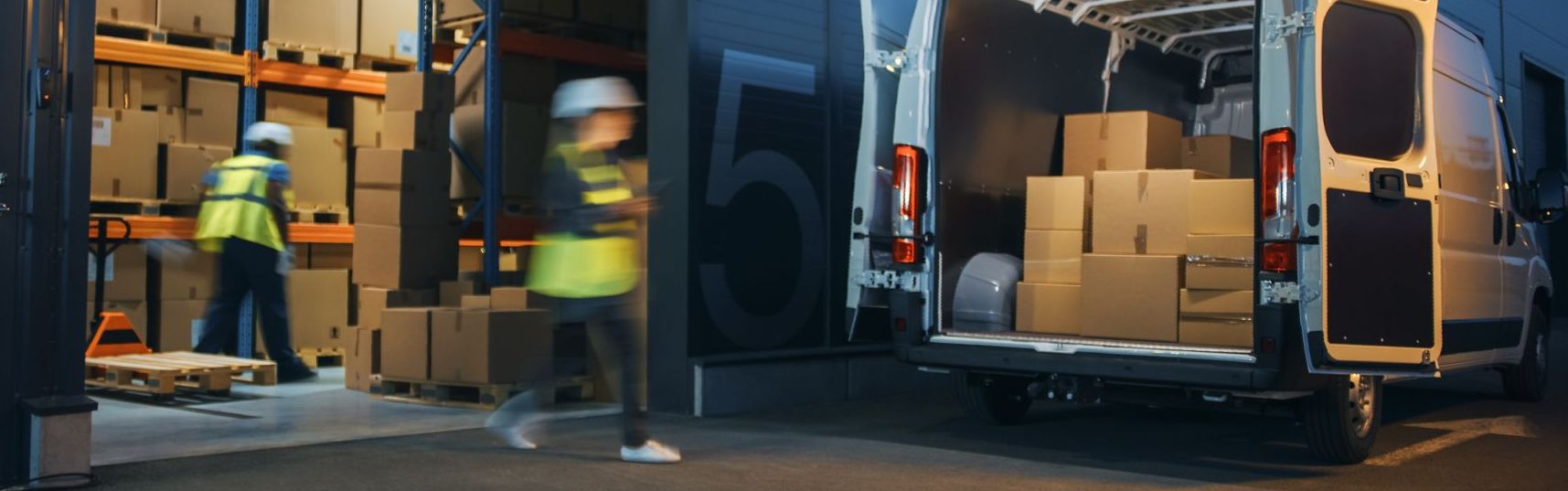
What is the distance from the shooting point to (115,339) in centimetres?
960

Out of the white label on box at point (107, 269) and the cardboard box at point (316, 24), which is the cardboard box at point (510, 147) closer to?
the cardboard box at point (316, 24)

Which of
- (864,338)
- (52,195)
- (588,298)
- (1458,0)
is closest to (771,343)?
(864,338)

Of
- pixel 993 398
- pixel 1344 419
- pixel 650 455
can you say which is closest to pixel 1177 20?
pixel 993 398

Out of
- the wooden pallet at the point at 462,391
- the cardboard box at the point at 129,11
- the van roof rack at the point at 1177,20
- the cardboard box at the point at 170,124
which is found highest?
the cardboard box at the point at 129,11

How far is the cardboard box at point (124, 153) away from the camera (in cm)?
1064

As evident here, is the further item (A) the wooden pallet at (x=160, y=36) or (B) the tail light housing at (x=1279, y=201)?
(A) the wooden pallet at (x=160, y=36)

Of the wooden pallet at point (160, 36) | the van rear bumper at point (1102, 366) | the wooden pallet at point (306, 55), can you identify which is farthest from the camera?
the wooden pallet at point (306, 55)

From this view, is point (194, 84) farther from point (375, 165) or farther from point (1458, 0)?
point (1458, 0)

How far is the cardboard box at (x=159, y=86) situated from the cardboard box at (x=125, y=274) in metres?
1.17

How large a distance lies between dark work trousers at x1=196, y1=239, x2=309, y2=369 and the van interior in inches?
209

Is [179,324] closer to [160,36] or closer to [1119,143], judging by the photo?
[160,36]

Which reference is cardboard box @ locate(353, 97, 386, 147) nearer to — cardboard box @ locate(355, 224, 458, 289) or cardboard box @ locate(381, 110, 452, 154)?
cardboard box @ locate(381, 110, 452, 154)

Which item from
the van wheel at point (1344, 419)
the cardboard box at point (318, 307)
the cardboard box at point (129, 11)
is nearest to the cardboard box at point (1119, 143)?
the van wheel at point (1344, 419)

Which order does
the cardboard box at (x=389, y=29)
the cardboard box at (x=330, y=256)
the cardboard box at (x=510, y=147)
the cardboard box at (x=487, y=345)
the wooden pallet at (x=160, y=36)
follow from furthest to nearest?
the cardboard box at (x=330, y=256) < the cardboard box at (x=389, y=29) < the wooden pallet at (x=160, y=36) < the cardboard box at (x=510, y=147) < the cardboard box at (x=487, y=345)
